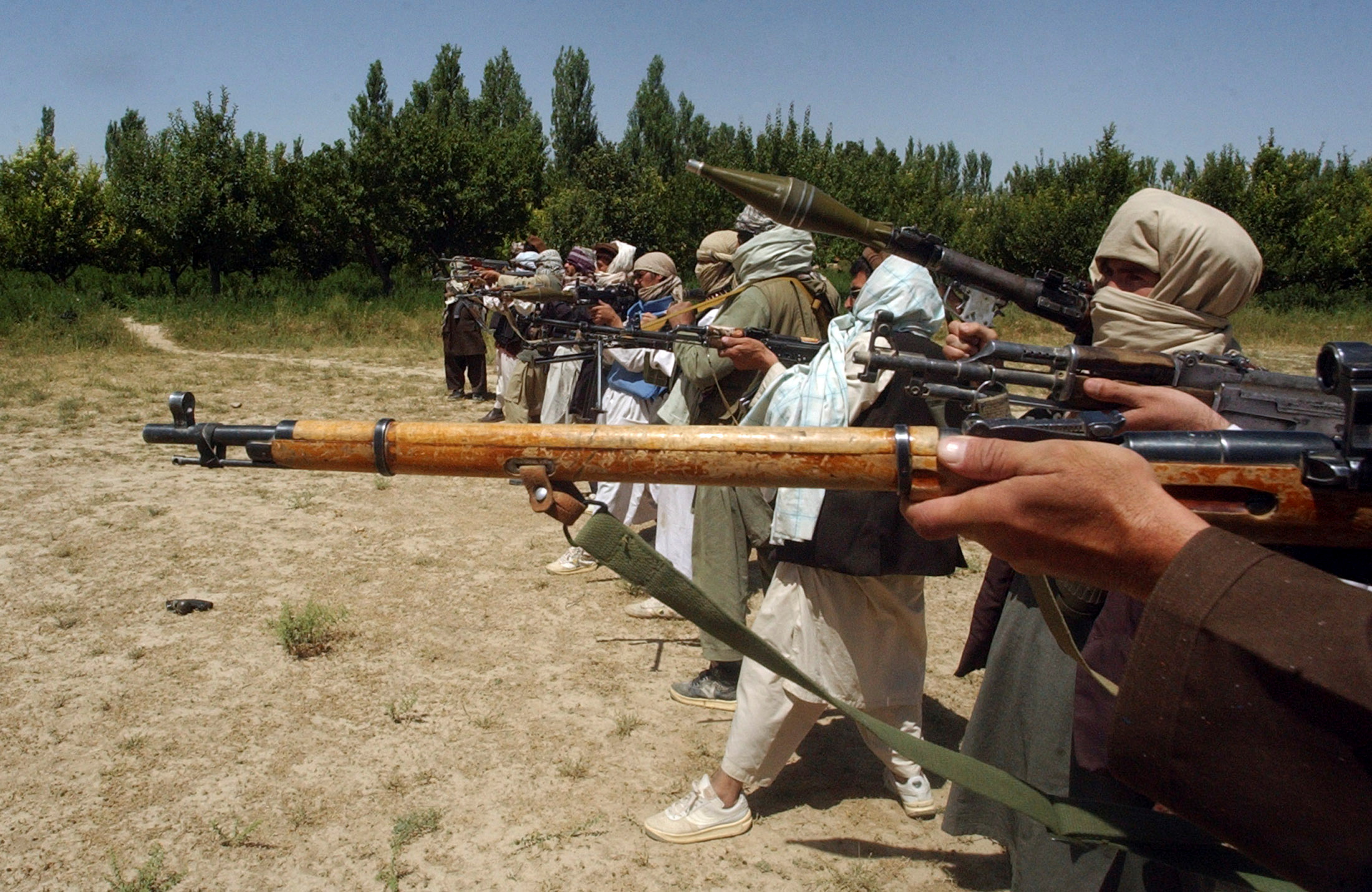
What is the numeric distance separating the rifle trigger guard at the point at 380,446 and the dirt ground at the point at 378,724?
5.87ft

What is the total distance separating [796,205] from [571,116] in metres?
48.8

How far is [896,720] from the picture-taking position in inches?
126

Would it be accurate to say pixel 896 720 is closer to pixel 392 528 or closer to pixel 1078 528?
pixel 1078 528

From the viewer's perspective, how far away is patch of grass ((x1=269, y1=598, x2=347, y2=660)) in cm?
452

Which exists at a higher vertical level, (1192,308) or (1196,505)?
(1192,308)

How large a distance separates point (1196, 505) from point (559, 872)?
8.01 ft

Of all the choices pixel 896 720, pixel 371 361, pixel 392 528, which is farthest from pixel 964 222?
pixel 896 720

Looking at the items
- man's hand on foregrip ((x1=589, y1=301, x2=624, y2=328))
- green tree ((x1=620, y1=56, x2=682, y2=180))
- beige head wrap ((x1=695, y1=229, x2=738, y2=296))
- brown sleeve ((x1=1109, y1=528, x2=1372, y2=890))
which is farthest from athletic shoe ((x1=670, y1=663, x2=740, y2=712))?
green tree ((x1=620, y1=56, x2=682, y2=180))

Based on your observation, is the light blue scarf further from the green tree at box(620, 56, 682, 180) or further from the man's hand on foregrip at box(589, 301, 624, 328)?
the green tree at box(620, 56, 682, 180)

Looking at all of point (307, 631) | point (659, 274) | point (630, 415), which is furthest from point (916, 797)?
point (659, 274)

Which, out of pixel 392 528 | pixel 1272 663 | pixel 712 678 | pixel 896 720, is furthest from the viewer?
pixel 392 528

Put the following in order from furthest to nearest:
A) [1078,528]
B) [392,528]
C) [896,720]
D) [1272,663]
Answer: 1. [392,528]
2. [896,720]
3. [1078,528]
4. [1272,663]

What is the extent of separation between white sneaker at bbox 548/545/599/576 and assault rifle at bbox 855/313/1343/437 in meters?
3.98

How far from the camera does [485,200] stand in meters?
30.4
